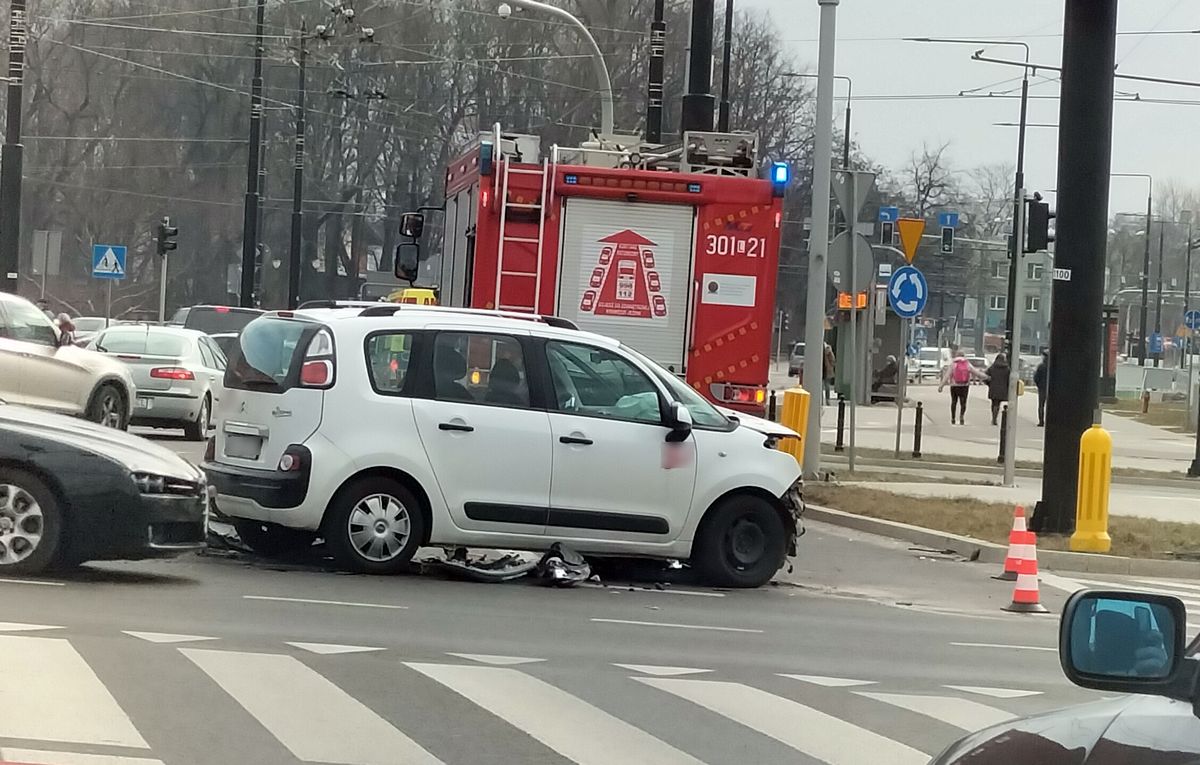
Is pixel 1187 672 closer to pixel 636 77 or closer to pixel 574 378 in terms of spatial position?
pixel 574 378

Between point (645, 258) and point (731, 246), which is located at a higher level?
point (731, 246)

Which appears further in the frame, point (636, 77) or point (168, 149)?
point (168, 149)

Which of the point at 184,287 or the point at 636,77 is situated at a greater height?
the point at 636,77

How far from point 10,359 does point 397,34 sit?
1612 inches

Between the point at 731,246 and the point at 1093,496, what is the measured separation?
13.0ft

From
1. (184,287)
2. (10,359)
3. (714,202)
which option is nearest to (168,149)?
(184,287)

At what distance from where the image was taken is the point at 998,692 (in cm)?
891

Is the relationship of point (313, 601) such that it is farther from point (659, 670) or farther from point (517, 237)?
point (517, 237)

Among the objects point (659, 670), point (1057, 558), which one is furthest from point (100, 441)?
point (1057, 558)

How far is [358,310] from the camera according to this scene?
12.8 m

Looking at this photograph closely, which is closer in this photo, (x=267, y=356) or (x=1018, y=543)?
(x=267, y=356)

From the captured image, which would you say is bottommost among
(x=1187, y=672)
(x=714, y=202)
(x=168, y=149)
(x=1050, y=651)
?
(x=1050, y=651)

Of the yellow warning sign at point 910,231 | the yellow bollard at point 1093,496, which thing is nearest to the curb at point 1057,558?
the yellow bollard at point 1093,496

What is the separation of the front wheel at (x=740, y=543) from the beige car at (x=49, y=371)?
10.6 metres
